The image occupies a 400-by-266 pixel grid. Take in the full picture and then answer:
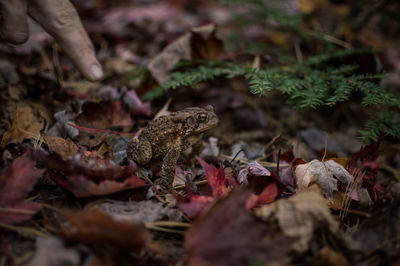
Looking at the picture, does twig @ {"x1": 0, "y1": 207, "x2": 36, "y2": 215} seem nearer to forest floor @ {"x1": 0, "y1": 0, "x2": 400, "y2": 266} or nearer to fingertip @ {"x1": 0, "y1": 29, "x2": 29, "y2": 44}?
forest floor @ {"x1": 0, "y1": 0, "x2": 400, "y2": 266}

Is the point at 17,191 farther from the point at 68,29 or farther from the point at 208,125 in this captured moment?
the point at 208,125

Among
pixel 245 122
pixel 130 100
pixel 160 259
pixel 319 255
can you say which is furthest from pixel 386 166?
pixel 130 100

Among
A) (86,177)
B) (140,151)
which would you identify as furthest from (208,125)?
(86,177)

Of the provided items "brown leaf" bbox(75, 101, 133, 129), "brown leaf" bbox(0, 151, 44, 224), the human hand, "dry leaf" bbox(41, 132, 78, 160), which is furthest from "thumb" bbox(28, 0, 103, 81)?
"brown leaf" bbox(0, 151, 44, 224)

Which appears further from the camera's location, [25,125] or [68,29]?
[25,125]

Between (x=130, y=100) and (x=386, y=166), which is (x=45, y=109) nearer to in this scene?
(x=130, y=100)

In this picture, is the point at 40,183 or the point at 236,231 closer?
the point at 236,231
